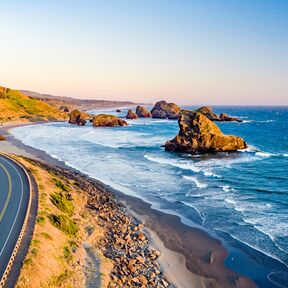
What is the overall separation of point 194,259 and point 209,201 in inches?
575

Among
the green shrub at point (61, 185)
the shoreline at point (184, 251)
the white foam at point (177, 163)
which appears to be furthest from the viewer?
the white foam at point (177, 163)

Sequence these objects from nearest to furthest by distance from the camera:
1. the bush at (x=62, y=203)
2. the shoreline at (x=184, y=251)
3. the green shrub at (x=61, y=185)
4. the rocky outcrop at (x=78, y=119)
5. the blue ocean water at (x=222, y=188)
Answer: the shoreline at (x=184, y=251)
the blue ocean water at (x=222, y=188)
the bush at (x=62, y=203)
the green shrub at (x=61, y=185)
the rocky outcrop at (x=78, y=119)

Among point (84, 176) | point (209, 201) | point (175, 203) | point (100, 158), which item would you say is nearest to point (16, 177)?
point (84, 176)

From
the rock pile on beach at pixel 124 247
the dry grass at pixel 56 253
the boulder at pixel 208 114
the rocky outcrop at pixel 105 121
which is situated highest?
the boulder at pixel 208 114

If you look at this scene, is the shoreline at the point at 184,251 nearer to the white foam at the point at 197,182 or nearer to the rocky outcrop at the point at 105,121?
the white foam at the point at 197,182

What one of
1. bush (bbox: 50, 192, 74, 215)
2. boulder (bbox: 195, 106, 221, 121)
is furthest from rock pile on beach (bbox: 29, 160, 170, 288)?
boulder (bbox: 195, 106, 221, 121)

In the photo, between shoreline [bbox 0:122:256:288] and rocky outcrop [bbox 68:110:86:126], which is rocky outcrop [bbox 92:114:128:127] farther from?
shoreline [bbox 0:122:256:288]

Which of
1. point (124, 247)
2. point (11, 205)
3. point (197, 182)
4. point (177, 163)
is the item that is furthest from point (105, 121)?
point (124, 247)

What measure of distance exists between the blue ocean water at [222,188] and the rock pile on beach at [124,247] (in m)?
6.13

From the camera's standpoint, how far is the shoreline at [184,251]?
86.5ft

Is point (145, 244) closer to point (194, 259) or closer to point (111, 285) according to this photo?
point (194, 259)

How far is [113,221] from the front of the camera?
35875 mm

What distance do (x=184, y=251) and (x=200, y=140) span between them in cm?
5018

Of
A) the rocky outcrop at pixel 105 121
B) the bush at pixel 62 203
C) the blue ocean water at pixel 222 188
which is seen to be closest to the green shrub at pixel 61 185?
the bush at pixel 62 203
